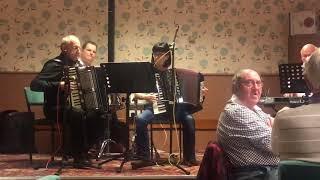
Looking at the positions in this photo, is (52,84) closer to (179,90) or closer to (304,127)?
(179,90)

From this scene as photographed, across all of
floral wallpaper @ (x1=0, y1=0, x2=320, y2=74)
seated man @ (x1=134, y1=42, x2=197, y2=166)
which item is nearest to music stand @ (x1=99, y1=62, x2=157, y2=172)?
seated man @ (x1=134, y1=42, x2=197, y2=166)

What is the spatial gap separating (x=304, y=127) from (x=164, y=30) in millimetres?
→ 4775

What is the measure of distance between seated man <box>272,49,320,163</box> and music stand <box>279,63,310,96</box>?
305 centimetres

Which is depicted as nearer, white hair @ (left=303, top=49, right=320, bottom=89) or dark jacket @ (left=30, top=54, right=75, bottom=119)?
white hair @ (left=303, top=49, right=320, bottom=89)

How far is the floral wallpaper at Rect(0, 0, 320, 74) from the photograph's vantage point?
22.1 ft

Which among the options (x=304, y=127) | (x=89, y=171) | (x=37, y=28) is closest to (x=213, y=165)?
(x=304, y=127)

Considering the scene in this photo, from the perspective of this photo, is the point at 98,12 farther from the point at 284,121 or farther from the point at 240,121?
the point at 284,121

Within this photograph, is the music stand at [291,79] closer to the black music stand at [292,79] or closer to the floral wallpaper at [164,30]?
the black music stand at [292,79]

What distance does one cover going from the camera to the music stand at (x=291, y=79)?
17.7 ft

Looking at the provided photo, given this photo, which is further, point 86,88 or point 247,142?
point 86,88

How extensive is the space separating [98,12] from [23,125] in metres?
1.81

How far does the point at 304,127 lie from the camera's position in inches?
90.4

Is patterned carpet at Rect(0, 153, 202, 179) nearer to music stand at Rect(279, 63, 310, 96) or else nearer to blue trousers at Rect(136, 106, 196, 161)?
blue trousers at Rect(136, 106, 196, 161)

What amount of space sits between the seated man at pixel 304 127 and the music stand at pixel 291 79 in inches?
120
